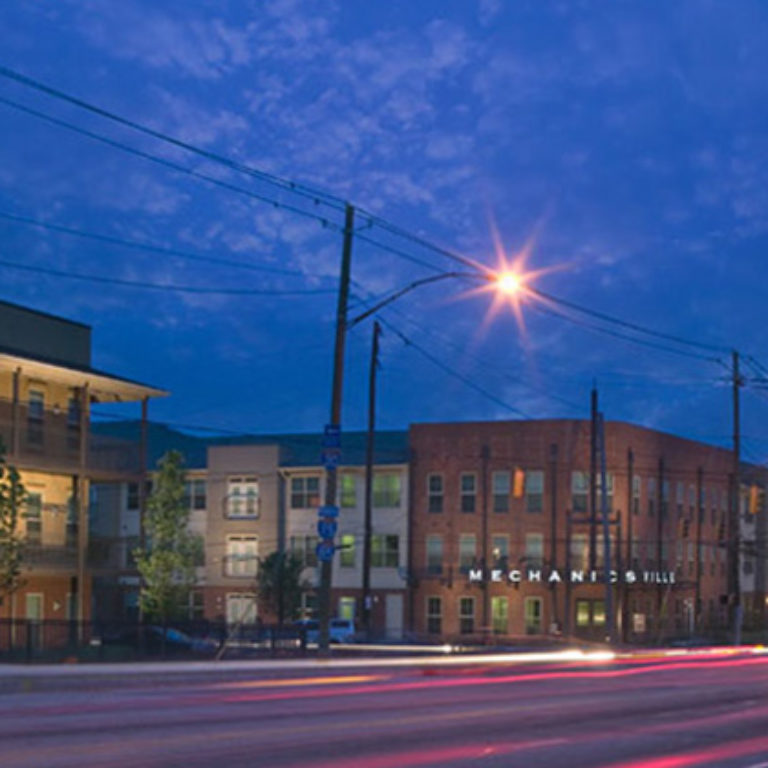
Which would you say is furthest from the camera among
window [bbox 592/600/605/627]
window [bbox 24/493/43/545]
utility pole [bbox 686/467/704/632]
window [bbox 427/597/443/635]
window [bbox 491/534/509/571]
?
utility pole [bbox 686/467/704/632]

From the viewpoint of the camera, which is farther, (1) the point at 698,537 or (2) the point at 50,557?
(1) the point at 698,537

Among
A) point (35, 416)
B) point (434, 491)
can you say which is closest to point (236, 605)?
point (434, 491)

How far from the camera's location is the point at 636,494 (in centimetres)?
6888

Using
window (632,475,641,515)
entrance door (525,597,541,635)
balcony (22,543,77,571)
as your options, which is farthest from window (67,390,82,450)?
window (632,475,641,515)

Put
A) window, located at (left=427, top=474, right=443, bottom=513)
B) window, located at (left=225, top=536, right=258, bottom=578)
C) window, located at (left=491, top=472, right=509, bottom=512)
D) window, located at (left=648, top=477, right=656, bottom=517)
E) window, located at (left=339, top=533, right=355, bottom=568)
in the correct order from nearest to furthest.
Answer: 1. window, located at (left=491, top=472, right=509, bottom=512)
2. window, located at (left=427, top=474, right=443, bottom=513)
3. window, located at (left=339, top=533, right=355, bottom=568)
4. window, located at (left=648, top=477, right=656, bottom=517)
5. window, located at (left=225, top=536, right=258, bottom=578)

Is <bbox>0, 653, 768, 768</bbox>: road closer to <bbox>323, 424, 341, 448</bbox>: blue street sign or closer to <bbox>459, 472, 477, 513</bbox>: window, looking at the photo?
<bbox>323, 424, 341, 448</bbox>: blue street sign

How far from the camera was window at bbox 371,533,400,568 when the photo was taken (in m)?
68.4

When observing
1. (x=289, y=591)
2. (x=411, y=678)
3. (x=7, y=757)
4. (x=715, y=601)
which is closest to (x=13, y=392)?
(x=411, y=678)

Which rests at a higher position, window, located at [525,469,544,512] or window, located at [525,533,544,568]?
window, located at [525,469,544,512]

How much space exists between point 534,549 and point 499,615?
3.66 meters

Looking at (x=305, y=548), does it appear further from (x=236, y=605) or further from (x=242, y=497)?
(x=236, y=605)

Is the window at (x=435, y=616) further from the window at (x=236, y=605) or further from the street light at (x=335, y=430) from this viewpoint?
the street light at (x=335, y=430)

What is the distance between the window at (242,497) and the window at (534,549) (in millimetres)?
14573

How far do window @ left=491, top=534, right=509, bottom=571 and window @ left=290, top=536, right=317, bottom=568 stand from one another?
9.28m
